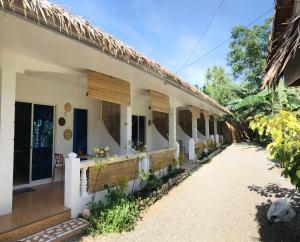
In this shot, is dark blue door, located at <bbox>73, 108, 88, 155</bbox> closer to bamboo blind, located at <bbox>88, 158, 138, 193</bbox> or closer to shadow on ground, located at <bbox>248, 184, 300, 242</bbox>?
bamboo blind, located at <bbox>88, 158, 138, 193</bbox>

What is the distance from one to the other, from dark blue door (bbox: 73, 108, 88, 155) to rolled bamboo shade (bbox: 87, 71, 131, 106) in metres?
2.65

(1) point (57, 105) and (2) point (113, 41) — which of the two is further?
(1) point (57, 105)

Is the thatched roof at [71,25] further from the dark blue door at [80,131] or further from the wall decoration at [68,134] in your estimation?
the dark blue door at [80,131]

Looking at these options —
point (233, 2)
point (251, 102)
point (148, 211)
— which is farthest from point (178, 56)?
point (148, 211)

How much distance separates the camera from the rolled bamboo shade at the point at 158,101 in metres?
9.37

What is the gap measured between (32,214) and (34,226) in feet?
1.40

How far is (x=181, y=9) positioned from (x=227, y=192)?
10658 millimetres

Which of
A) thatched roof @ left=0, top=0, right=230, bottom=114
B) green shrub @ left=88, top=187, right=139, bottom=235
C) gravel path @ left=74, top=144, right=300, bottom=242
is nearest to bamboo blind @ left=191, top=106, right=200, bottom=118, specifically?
gravel path @ left=74, top=144, right=300, bottom=242

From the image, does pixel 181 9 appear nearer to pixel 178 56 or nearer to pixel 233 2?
pixel 233 2

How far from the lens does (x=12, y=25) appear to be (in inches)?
153

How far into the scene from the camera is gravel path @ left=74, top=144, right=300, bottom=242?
4898 millimetres

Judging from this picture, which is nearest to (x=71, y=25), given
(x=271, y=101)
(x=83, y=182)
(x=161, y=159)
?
(x=83, y=182)

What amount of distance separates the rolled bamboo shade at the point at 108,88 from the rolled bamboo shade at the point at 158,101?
1.75 meters

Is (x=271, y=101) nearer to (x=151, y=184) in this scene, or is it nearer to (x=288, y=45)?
(x=151, y=184)
